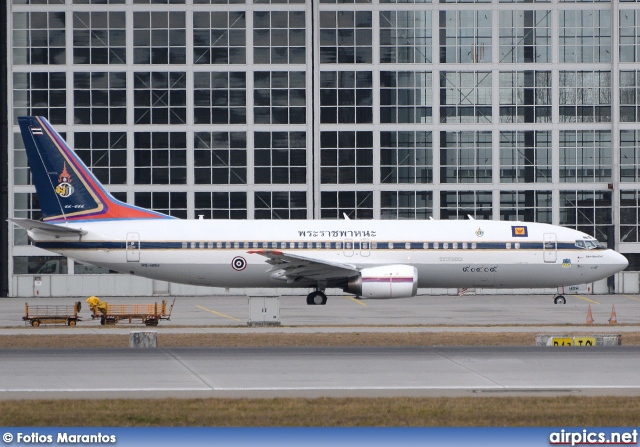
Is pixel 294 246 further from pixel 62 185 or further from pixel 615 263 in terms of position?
pixel 615 263

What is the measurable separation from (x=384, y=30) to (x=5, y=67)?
78.2 feet

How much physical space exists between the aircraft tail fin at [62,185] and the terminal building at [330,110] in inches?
621

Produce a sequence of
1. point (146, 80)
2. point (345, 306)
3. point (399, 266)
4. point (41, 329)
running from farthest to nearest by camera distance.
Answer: point (146, 80) → point (345, 306) → point (399, 266) → point (41, 329)

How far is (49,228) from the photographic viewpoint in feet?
137

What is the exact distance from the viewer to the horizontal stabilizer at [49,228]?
41.3 m

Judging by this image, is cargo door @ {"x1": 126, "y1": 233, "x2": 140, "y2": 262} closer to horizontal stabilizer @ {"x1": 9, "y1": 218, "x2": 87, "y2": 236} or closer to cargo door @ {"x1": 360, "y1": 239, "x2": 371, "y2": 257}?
horizontal stabilizer @ {"x1": 9, "y1": 218, "x2": 87, "y2": 236}

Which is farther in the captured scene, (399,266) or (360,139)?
(360,139)

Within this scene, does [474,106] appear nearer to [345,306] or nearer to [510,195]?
[510,195]

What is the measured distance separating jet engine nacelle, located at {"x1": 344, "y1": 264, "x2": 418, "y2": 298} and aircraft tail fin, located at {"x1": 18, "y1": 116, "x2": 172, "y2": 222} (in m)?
9.83

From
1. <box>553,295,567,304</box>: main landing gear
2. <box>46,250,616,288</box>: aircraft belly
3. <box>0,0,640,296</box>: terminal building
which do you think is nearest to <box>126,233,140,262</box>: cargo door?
<box>46,250,616,288</box>: aircraft belly

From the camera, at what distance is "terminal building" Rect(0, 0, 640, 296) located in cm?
6094

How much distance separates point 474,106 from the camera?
2441 inches

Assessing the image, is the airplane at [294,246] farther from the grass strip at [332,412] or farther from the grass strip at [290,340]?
the grass strip at [332,412]

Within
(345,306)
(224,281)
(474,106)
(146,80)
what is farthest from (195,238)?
(474,106)
